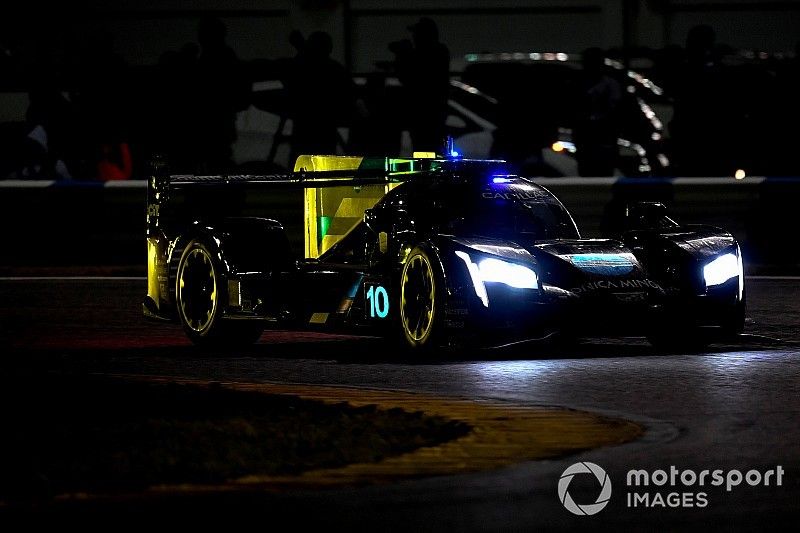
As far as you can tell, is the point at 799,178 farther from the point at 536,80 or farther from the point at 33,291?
the point at 33,291

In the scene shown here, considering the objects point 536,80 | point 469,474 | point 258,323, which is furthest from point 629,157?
point 469,474

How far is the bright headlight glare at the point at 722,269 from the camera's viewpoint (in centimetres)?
1270

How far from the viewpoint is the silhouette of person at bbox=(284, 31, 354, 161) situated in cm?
2044

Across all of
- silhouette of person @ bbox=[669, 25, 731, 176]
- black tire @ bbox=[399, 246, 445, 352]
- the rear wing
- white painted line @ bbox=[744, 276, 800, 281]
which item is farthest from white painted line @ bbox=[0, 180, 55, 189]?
black tire @ bbox=[399, 246, 445, 352]

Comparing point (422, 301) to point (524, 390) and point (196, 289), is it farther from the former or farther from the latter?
point (196, 289)

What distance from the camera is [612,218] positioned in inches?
768

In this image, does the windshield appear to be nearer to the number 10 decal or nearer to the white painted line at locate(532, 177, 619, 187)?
the number 10 decal

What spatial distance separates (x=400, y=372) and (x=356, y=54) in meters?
15.2

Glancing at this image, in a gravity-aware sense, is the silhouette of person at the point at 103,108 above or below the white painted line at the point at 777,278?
above
